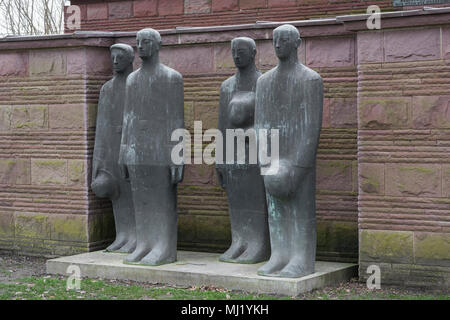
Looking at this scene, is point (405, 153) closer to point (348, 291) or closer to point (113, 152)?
point (348, 291)

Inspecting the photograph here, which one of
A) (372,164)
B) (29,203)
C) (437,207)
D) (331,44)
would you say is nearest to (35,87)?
(29,203)

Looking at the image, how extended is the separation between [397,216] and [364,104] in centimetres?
122

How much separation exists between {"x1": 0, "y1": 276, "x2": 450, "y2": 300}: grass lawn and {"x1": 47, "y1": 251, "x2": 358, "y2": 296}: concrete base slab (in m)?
0.11

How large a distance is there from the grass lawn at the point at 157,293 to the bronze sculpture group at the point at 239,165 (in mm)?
413

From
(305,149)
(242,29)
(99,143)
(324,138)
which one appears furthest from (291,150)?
(99,143)

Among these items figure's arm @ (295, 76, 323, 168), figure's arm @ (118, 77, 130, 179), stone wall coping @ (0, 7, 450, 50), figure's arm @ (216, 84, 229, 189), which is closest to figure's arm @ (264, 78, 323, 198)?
figure's arm @ (295, 76, 323, 168)

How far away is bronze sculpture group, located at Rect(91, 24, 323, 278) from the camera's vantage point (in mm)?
9328

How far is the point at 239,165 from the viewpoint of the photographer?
33.5ft

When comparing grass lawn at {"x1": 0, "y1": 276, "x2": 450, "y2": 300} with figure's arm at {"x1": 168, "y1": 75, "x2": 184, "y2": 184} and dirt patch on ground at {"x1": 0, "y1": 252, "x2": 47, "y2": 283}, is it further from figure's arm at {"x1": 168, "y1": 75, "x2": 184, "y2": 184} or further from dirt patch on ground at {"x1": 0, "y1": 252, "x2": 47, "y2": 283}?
figure's arm at {"x1": 168, "y1": 75, "x2": 184, "y2": 184}

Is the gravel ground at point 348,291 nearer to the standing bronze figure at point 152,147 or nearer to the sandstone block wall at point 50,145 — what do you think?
the standing bronze figure at point 152,147

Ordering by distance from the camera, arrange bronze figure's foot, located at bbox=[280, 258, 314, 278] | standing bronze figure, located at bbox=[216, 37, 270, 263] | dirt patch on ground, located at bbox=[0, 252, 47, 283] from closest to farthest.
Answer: bronze figure's foot, located at bbox=[280, 258, 314, 278] < standing bronze figure, located at bbox=[216, 37, 270, 263] < dirt patch on ground, located at bbox=[0, 252, 47, 283]

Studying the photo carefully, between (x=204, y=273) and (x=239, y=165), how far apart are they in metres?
1.35

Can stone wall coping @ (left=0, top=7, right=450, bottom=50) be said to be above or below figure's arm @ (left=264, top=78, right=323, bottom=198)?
above

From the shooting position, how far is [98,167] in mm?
11031
